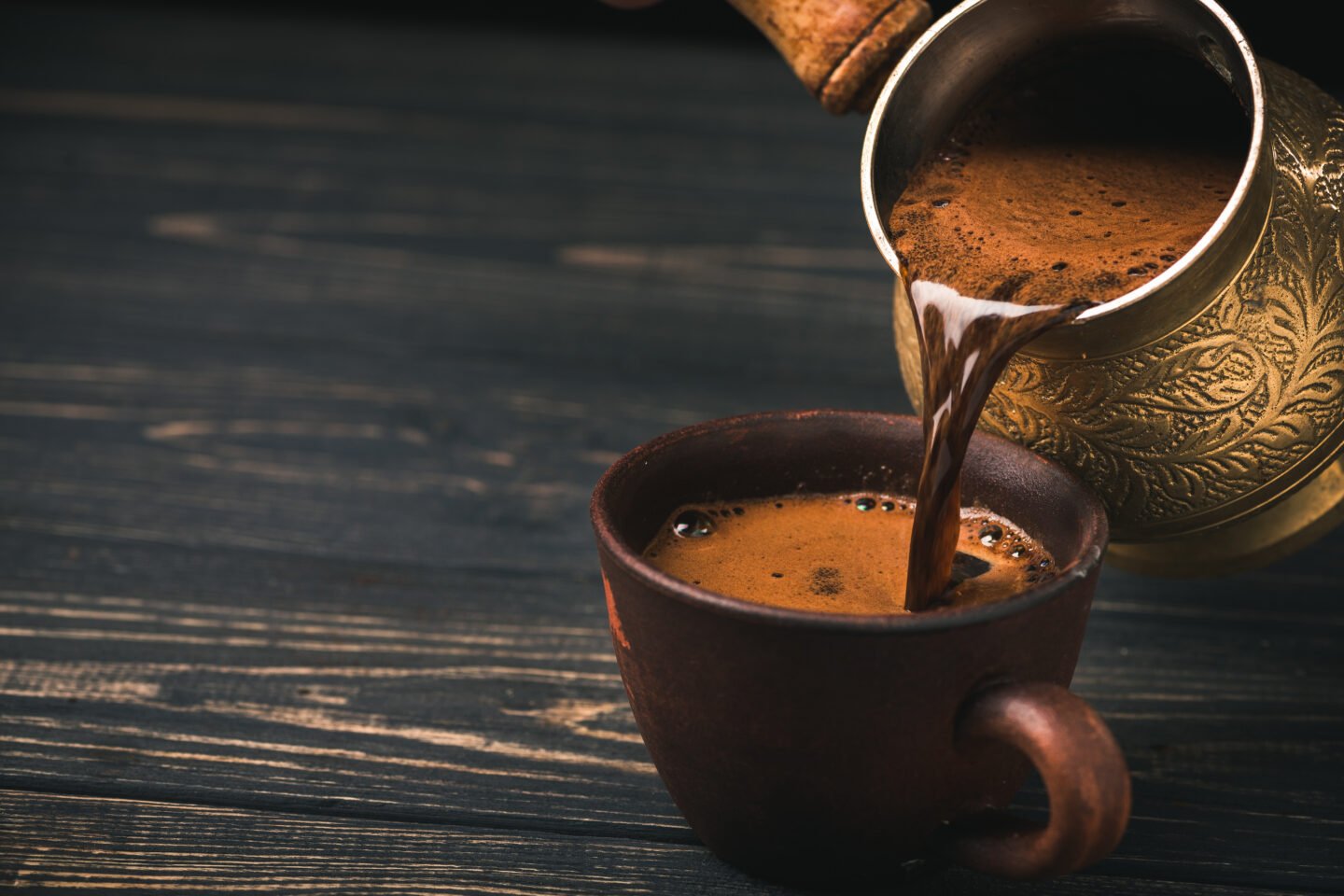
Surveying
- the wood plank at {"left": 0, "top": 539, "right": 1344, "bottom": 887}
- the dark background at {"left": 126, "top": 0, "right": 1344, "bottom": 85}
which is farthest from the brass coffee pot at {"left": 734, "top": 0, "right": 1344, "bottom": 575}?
the dark background at {"left": 126, "top": 0, "right": 1344, "bottom": 85}

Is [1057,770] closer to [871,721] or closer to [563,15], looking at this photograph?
[871,721]

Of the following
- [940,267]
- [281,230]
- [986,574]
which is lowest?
[281,230]

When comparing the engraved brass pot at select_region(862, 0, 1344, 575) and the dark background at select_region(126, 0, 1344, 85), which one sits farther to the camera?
the dark background at select_region(126, 0, 1344, 85)

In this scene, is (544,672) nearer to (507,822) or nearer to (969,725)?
(507,822)

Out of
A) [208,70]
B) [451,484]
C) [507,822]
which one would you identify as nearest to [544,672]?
[507,822]

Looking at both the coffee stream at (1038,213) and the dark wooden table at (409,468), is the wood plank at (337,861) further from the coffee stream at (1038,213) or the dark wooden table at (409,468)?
the coffee stream at (1038,213)

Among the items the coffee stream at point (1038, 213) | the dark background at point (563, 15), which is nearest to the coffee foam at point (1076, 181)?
the coffee stream at point (1038, 213)

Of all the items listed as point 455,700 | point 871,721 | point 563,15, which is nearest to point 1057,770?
point 871,721

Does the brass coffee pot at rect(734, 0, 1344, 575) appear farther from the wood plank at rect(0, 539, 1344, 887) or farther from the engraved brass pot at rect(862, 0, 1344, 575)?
the wood plank at rect(0, 539, 1344, 887)
